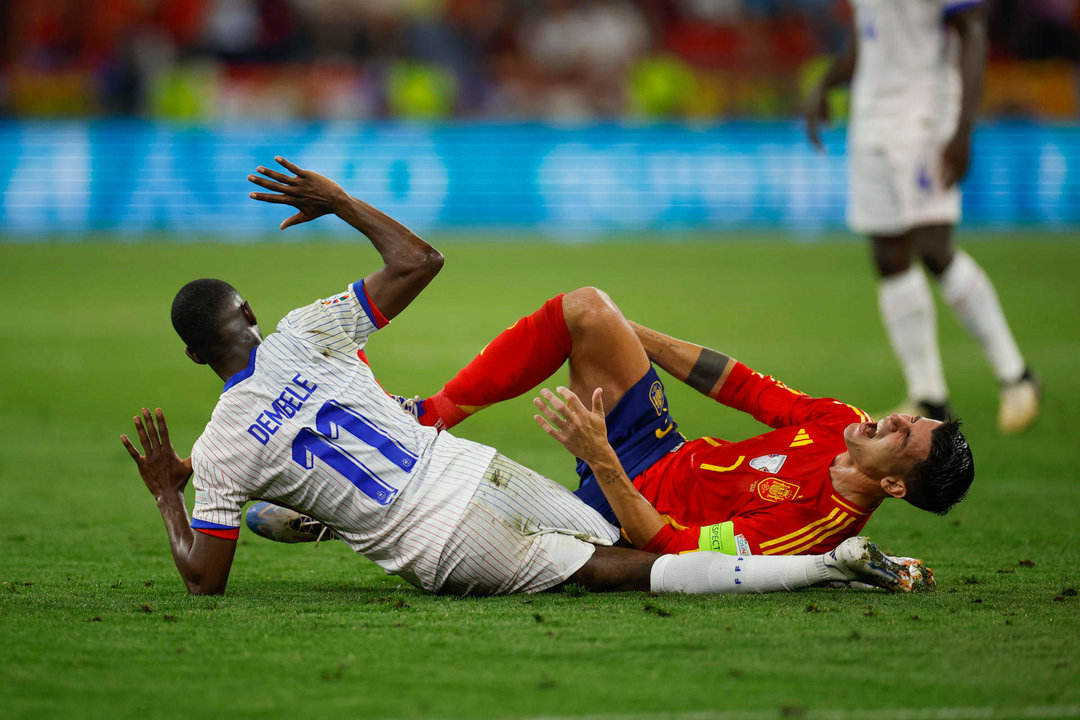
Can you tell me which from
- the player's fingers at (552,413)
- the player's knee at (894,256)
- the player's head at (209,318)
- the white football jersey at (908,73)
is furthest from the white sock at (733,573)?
the white football jersey at (908,73)

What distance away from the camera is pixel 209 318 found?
11.8 feet

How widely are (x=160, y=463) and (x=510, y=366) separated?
1175 millimetres

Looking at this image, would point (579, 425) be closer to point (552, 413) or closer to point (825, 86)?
point (552, 413)

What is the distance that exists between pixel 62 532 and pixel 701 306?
287 inches

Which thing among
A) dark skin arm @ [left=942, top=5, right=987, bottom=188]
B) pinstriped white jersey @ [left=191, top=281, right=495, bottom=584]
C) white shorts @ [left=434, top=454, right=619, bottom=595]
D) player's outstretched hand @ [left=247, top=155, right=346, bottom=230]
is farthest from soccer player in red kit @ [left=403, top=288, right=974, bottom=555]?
dark skin arm @ [left=942, top=5, right=987, bottom=188]

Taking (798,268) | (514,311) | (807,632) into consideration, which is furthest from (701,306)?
(807,632)

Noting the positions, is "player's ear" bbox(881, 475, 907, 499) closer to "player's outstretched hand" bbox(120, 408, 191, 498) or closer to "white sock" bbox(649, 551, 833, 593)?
"white sock" bbox(649, 551, 833, 593)

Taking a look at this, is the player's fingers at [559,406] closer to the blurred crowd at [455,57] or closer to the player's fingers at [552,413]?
the player's fingers at [552,413]

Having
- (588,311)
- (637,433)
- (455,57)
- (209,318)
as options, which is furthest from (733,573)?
(455,57)

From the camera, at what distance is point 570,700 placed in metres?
2.77

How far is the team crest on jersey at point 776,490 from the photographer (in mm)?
3900

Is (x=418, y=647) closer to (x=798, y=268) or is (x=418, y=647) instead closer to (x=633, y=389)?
(x=633, y=389)

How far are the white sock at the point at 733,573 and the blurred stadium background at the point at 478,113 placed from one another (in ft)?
42.9

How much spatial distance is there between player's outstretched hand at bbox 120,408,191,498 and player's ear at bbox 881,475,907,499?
2.09 meters
